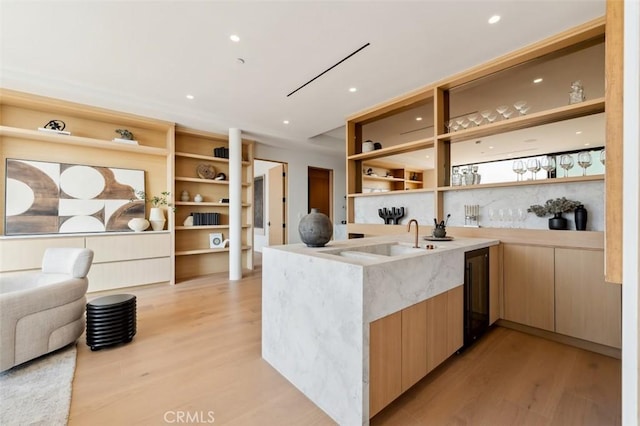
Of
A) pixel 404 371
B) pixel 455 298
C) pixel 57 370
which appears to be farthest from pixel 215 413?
pixel 455 298

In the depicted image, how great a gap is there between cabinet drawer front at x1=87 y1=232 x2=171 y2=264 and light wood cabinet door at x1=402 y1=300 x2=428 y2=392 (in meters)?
4.14

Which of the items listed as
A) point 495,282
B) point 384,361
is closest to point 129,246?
point 384,361

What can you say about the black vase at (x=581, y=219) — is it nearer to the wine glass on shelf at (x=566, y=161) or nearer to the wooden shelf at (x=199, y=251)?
the wine glass on shelf at (x=566, y=161)

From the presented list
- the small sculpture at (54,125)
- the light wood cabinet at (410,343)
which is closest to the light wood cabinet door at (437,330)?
the light wood cabinet at (410,343)

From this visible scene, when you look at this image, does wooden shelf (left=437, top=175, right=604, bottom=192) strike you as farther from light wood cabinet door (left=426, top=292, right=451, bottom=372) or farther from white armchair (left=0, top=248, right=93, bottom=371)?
white armchair (left=0, top=248, right=93, bottom=371)

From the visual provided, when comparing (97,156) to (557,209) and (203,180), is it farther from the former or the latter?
(557,209)

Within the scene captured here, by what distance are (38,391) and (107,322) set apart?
23.6 inches

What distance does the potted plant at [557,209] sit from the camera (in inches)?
95.5

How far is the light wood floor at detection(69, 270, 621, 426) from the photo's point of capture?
4.95 feet

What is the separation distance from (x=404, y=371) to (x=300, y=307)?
2.42ft

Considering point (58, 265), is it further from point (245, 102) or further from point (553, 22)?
point (553, 22)

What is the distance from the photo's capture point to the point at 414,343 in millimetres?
1647

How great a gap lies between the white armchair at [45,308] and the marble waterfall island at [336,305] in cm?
Result: 173

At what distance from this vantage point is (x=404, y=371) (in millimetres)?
1579
